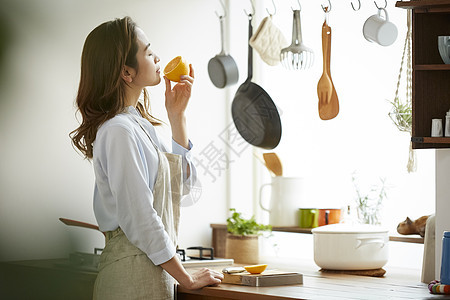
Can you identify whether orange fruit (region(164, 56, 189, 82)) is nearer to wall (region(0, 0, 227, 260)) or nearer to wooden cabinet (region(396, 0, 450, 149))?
wall (region(0, 0, 227, 260))

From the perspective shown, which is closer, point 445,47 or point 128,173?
point 128,173

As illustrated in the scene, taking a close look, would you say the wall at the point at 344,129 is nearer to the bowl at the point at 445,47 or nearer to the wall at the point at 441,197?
the wall at the point at 441,197

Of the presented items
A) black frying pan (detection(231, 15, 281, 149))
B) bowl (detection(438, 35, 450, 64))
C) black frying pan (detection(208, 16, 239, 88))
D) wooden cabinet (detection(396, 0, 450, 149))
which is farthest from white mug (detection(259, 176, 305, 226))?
bowl (detection(438, 35, 450, 64))

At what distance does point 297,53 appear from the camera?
8.89 feet

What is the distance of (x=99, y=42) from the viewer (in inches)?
76.9

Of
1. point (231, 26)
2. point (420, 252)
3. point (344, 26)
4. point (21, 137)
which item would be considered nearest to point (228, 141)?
point (231, 26)

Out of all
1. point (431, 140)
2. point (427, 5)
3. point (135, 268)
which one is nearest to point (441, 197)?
point (431, 140)

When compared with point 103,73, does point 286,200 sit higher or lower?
lower

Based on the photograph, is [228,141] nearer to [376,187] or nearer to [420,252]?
[376,187]

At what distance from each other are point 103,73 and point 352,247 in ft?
3.53

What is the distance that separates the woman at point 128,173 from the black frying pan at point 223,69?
905mm

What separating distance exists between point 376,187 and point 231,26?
1.01m

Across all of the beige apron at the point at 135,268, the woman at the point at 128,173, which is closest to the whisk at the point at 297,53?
the woman at the point at 128,173

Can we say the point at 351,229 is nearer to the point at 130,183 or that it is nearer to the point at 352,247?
the point at 352,247
